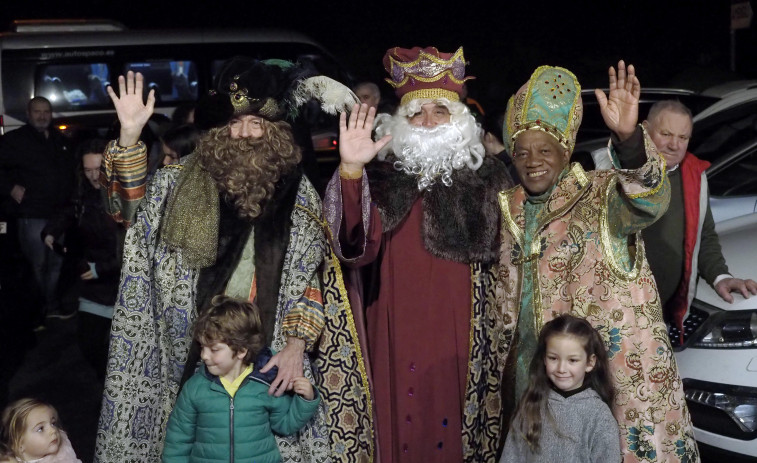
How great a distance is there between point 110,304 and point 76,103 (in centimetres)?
649

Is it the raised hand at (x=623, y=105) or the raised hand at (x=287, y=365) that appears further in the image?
the raised hand at (x=287, y=365)

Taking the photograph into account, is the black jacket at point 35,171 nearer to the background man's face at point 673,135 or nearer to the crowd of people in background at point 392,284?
the crowd of people in background at point 392,284

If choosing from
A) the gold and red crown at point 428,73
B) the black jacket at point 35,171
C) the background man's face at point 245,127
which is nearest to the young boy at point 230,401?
the background man's face at point 245,127

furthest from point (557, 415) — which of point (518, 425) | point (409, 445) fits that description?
point (409, 445)

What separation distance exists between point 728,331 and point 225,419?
8.31ft

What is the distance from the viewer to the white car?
456 cm

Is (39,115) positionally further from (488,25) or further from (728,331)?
(488,25)

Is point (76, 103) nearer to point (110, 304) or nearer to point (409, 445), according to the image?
point (110, 304)

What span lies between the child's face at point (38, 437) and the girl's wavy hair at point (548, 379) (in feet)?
6.04

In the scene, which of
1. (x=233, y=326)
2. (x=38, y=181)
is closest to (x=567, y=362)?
(x=233, y=326)

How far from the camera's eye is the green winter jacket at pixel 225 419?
3826mm

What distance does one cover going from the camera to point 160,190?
4180 mm

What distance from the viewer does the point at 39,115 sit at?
9.28 metres

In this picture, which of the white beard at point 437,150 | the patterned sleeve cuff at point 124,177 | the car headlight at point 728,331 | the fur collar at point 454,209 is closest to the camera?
the patterned sleeve cuff at point 124,177
